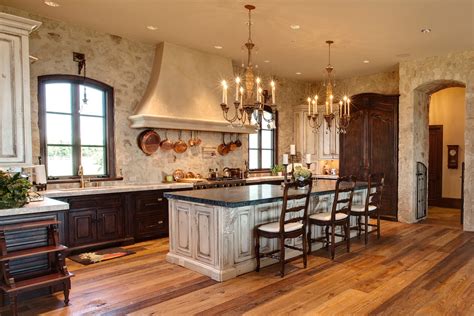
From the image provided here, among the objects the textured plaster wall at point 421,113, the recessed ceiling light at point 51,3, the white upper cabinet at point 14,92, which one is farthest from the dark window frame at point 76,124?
the textured plaster wall at point 421,113

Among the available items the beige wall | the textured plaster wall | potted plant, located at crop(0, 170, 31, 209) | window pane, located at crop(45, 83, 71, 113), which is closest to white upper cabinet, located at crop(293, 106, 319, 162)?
the textured plaster wall

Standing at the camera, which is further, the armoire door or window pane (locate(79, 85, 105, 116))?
the armoire door

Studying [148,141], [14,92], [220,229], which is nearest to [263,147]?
[148,141]

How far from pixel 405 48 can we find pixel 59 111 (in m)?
5.85

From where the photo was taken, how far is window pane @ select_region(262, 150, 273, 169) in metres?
8.76

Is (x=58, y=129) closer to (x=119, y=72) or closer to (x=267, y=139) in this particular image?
(x=119, y=72)

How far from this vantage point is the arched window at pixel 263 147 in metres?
8.49

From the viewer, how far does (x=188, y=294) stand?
363cm

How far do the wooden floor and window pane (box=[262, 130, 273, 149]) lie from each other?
4.04 m

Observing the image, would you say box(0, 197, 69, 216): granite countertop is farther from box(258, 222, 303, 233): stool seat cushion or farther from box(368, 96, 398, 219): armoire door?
box(368, 96, 398, 219): armoire door

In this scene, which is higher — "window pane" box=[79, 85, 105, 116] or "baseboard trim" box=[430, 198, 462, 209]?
"window pane" box=[79, 85, 105, 116]

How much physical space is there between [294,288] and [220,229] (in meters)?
0.99

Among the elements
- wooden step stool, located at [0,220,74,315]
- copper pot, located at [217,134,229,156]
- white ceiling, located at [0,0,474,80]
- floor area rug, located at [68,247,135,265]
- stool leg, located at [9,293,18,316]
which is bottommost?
floor area rug, located at [68,247,135,265]

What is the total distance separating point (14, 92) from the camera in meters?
3.74
